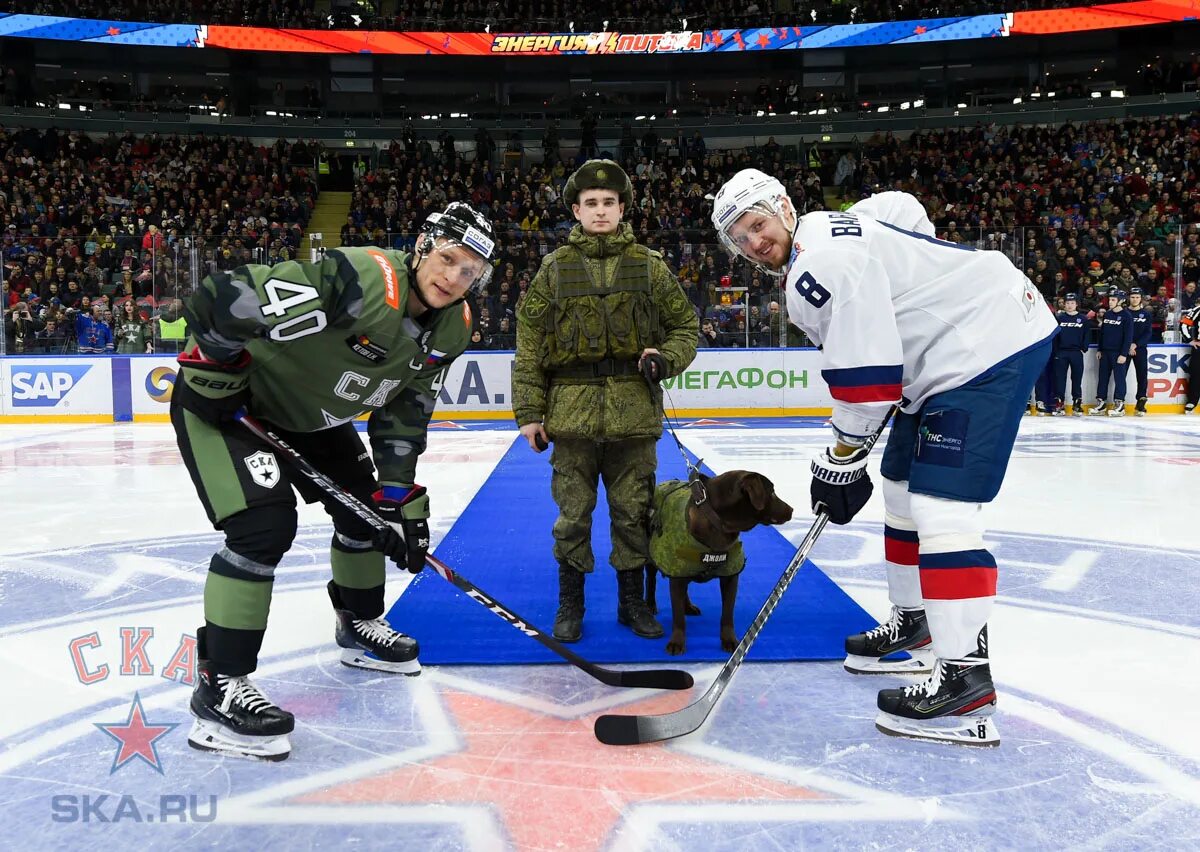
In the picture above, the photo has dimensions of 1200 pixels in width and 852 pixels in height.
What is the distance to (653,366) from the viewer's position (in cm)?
312

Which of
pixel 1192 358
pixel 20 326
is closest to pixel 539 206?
pixel 20 326

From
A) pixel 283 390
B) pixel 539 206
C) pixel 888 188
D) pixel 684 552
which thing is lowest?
pixel 684 552

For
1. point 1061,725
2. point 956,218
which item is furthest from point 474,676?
point 956,218

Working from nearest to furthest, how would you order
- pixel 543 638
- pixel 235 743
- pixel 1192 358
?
pixel 235 743 → pixel 543 638 → pixel 1192 358

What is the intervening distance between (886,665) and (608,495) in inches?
43.3

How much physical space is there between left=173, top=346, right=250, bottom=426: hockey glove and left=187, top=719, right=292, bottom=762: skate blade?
0.80m

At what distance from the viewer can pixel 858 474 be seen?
248 centimetres

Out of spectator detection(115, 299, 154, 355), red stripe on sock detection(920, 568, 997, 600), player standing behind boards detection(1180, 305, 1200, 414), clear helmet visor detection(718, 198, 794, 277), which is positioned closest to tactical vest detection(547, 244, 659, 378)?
clear helmet visor detection(718, 198, 794, 277)

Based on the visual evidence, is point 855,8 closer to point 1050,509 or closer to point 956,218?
point 956,218

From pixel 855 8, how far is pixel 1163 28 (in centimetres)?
806

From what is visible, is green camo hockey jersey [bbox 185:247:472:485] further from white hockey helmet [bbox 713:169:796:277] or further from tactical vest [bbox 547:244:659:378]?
white hockey helmet [bbox 713:169:796:277]

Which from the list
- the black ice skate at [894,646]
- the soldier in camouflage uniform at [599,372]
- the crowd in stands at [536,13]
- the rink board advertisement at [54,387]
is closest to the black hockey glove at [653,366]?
the soldier in camouflage uniform at [599,372]

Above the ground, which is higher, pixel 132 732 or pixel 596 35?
pixel 596 35

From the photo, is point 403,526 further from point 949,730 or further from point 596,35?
point 596,35
